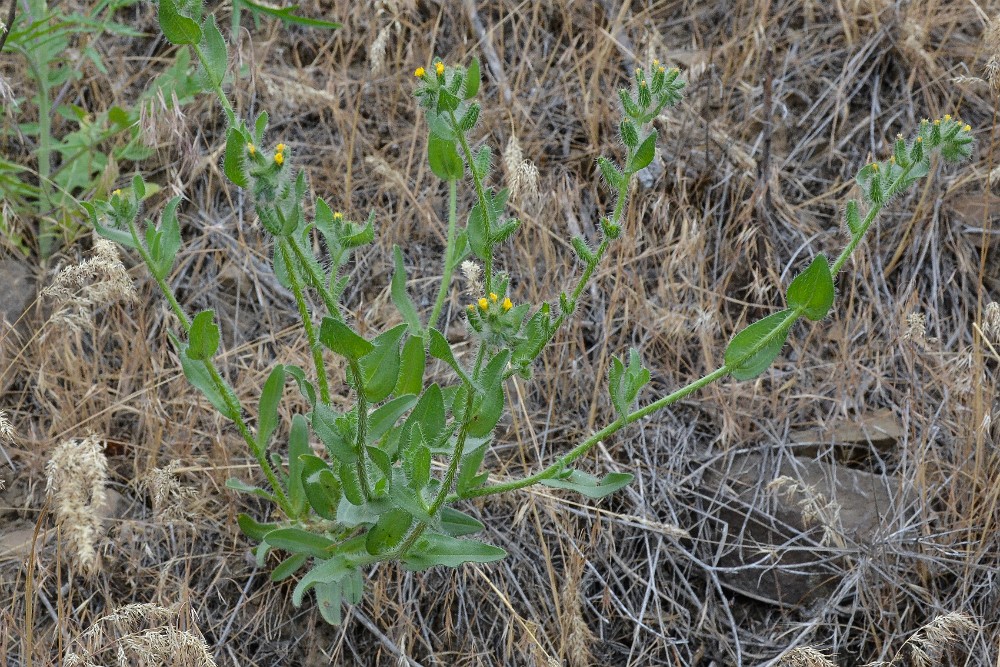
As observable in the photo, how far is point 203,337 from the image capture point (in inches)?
86.0

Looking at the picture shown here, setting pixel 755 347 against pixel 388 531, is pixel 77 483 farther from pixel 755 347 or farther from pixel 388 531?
pixel 755 347

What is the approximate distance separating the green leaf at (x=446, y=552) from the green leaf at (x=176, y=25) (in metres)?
1.28

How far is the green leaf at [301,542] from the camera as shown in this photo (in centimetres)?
229

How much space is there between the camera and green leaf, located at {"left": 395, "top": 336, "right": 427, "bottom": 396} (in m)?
2.24

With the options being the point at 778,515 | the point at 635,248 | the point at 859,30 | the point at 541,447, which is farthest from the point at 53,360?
the point at 859,30

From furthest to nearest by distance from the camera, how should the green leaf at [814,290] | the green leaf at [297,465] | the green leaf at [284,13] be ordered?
the green leaf at [284,13] → the green leaf at [297,465] → the green leaf at [814,290]

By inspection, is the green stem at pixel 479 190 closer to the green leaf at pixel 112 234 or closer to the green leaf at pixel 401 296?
the green leaf at pixel 401 296

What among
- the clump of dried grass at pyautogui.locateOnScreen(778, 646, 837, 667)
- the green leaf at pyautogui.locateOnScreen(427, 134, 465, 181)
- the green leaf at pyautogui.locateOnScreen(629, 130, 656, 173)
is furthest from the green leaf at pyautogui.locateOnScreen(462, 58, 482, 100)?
the clump of dried grass at pyautogui.locateOnScreen(778, 646, 837, 667)

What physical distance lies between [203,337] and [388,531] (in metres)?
0.61

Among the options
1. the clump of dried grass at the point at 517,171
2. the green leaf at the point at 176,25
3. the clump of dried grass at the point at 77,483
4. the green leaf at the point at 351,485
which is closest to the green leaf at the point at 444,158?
the clump of dried grass at the point at 517,171

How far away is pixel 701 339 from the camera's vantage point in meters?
3.09

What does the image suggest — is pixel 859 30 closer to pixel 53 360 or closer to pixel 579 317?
pixel 579 317

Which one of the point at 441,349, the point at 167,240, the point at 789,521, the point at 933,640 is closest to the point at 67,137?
the point at 167,240

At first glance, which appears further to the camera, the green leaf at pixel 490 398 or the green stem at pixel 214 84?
the green stem at pixel 214 84
